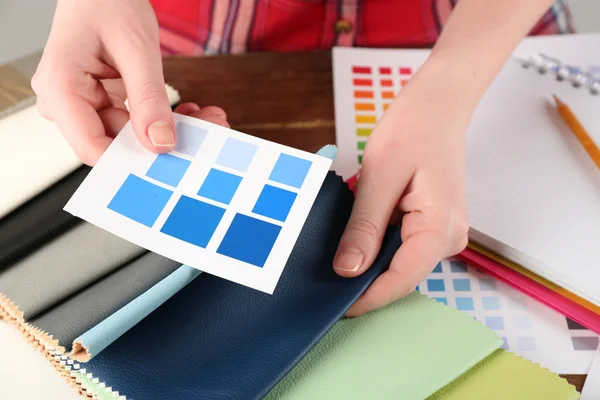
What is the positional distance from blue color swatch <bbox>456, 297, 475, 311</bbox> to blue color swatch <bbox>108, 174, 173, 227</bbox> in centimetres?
39

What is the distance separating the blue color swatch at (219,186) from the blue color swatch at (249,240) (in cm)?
3

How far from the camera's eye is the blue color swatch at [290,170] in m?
0.62

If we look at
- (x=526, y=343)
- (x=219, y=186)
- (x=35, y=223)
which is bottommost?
(x=526, y=343)

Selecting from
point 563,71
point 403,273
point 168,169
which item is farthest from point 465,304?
point 563,71

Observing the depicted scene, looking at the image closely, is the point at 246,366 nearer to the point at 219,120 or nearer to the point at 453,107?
the point at 219,120

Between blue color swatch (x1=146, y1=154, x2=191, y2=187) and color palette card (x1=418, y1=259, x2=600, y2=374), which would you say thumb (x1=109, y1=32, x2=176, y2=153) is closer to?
blue color swatch (x1=146, y1=154, x2=191, y2=187)

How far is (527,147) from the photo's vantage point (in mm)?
945

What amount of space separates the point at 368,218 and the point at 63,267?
33 centimetres

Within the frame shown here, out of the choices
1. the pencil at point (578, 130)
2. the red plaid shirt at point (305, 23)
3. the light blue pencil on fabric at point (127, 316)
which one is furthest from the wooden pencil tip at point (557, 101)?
the light blue pencil on fabric at point (127, 316)

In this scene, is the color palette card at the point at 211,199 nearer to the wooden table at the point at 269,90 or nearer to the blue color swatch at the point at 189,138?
the blue color swatch at the point at 189,138

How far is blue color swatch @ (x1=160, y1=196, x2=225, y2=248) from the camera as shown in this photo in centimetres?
57

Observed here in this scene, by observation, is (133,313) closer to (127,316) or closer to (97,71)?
(127,316)

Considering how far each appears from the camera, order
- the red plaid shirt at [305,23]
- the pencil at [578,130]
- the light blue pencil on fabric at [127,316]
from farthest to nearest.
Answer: the red plaid shirt at [305,23], the pencil at [578,130], the light blue pencil on fabric at [127,316]

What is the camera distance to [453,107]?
833 millimetres
